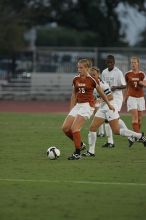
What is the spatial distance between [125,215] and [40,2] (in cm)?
6117

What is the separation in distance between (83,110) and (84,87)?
46 centimetres

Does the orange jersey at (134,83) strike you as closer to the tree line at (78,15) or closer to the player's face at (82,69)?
the player's face at (82,69)

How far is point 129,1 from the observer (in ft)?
225

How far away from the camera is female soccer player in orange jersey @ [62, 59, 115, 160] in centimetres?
1631

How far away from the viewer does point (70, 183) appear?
517 inches

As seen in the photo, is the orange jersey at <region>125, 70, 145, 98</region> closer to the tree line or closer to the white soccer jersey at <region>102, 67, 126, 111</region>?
the white soccer jersey at <region>102, 67, 126, 111</region>

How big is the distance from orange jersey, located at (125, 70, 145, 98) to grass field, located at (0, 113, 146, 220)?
134cm

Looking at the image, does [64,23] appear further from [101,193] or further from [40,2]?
[101,193]

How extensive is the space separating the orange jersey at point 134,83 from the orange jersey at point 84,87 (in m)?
4.20

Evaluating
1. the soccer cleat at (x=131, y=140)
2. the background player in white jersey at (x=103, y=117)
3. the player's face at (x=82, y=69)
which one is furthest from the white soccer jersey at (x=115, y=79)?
the player's face at (x=82, y=69)

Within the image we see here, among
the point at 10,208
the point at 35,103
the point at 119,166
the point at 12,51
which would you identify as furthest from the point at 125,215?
the point at 12,51

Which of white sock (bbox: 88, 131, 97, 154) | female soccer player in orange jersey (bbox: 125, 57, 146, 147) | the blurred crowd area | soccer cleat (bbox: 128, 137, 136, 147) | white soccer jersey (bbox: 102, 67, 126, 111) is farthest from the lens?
the blurred crowd area

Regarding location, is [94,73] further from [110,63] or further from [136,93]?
[136,93]

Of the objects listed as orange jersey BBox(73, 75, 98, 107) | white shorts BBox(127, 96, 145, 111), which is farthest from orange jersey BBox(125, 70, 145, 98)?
orange jersey BBox(73, 75, 98, 107)
